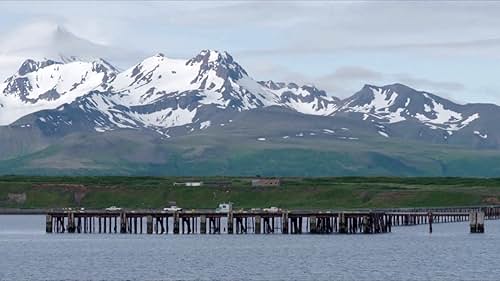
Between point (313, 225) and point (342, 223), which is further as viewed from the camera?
point (313, 225)

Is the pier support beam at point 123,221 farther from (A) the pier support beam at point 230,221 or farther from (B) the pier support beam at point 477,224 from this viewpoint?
(B) the pier support beam at point 477,224

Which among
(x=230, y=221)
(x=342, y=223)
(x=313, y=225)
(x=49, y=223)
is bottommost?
(x=313, y=225)

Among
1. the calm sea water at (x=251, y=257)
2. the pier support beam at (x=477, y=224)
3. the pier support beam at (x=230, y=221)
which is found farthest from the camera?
the pier support beam at (x=477, y=224)

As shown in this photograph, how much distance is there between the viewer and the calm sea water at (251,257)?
11656cm

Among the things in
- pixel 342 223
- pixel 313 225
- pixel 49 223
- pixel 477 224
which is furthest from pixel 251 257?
pixel 49 223

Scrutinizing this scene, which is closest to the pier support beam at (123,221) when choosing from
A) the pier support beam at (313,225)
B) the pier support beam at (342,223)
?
the pier support beam at (313,225)

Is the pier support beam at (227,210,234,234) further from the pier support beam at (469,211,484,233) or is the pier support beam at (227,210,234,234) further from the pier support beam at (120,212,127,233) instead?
the pier support beam at (469,211,484,233)

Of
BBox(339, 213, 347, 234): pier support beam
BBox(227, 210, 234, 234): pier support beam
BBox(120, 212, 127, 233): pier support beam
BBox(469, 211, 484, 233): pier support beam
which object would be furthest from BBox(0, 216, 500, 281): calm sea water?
BBox(227, 210, 234, 234): pier support beam

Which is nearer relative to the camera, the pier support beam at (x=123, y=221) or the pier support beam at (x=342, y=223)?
the pier support beam at (x=342, y=223)

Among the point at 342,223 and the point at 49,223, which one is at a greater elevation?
the point at 342,223

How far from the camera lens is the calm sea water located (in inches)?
4589

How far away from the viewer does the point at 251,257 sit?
133875 mm

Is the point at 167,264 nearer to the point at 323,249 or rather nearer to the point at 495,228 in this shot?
the point at 323,249

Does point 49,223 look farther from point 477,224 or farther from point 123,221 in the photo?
point 477,224
